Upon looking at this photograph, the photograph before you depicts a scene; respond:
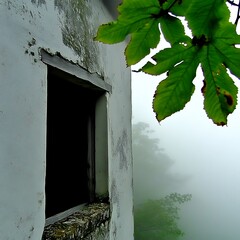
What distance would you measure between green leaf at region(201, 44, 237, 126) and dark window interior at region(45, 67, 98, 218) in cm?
128

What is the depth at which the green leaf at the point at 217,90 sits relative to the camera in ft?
1.99

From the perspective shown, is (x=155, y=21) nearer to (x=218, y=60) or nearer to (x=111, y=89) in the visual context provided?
(x=218, y=60)

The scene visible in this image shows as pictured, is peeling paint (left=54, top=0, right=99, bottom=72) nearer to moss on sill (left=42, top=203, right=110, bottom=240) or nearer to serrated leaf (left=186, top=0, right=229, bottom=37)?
moss on sill (left=42, top=203, right=110, bottom=240)

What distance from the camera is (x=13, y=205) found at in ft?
3.52

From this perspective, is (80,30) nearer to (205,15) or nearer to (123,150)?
(123,150)

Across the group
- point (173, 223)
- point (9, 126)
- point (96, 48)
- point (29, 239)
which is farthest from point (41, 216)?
point (173, 223)

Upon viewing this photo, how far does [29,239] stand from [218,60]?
3.07 ft

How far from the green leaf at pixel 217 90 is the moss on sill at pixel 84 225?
0.92 meters

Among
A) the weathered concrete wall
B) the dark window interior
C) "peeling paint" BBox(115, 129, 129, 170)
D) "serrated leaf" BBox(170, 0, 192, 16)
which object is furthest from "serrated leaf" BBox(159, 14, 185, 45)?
"peeling paint" BBox(115, 129, 129, 170)

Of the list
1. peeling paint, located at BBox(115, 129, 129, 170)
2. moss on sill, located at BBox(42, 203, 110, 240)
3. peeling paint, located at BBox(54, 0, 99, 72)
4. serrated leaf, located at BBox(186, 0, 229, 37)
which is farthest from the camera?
peeling paint, located at BBox(115, 129, 129, 170)

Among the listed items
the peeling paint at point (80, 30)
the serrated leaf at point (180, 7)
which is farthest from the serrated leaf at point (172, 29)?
the peeling paint at point (80, 30)

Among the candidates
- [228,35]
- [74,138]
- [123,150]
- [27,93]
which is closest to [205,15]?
[228,35]

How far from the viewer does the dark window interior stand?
2.02 meters

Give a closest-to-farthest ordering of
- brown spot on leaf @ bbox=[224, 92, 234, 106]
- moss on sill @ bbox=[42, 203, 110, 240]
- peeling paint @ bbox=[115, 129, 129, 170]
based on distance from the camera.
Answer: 1. brown spot on leaf @ bbox=[224, 92, 234, 106]
2. moss on sill @ bbox=[42, 203, 110, 240]
3. peeling paint @ bbox=[115, 129, 129, 170]
